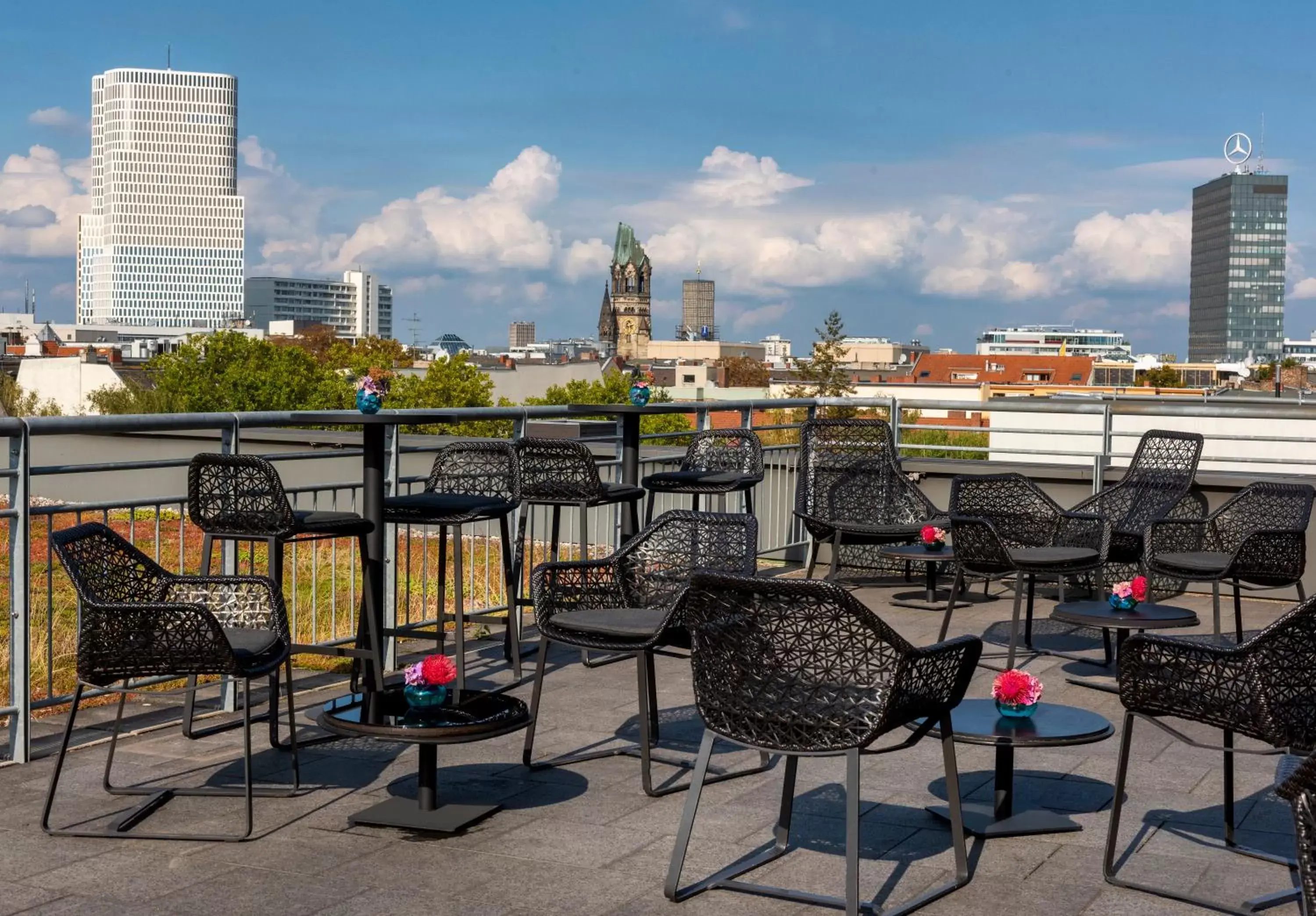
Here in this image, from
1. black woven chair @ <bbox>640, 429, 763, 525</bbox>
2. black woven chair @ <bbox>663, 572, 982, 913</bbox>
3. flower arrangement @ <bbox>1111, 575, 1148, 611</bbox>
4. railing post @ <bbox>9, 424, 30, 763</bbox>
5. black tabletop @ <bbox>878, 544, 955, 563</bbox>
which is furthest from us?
black tabletop @ <bbox>878, 544, 955, 563</bbox>

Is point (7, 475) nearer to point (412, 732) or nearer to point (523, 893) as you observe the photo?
point (412, 732)

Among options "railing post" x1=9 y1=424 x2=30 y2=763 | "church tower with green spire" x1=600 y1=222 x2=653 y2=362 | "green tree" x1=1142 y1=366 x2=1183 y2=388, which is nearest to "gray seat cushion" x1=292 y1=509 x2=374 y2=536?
"railing post" x1=9 y1=424 x2=30 y2=763

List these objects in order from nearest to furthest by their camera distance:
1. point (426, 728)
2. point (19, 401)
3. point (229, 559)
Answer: point (426, 728) → point (229, 559) → point (19, 401)

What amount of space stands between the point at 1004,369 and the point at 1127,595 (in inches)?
4723

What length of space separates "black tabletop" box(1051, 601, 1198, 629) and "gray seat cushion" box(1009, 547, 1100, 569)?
39cm

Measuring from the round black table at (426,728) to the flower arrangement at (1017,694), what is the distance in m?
1.44

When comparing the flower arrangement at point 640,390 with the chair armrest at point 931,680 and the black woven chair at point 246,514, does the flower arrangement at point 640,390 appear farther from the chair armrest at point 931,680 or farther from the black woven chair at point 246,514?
the chair armrest at point 931,680

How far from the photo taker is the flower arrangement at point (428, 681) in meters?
4.37

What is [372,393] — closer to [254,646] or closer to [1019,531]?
[254,646]

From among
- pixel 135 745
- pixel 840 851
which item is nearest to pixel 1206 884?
pixel 840 851

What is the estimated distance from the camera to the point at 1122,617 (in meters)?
6.45

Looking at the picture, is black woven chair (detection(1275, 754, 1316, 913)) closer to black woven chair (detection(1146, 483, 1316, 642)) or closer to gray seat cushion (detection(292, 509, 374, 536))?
gray seat cushion (detection(292, 509, 374, 536))

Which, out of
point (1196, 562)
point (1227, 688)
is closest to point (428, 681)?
point (1227, 688)

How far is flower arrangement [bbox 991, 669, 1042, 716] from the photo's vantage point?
14.4 feet
